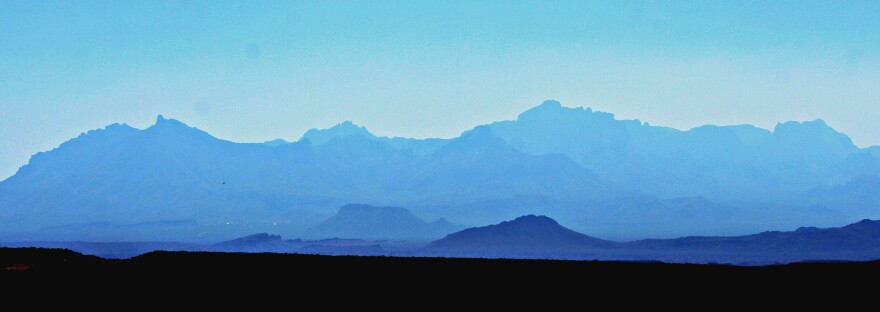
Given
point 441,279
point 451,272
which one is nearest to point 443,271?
point 451,272

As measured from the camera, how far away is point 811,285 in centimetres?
2605

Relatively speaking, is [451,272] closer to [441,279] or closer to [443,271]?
[443,271]

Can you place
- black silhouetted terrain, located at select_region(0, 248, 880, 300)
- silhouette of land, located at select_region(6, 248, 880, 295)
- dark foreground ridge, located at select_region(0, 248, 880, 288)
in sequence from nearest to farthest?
black silhouetted terrain, located at select_region(0, 248, 880, 300)
silhouette of land, located at select_region(6, 248, 880, 295)
dark foreground ridge, located at select_region(0, 248, 880, 288)

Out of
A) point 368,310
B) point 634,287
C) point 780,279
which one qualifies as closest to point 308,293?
point 368,310

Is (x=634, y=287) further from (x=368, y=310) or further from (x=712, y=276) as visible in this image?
(x=368, y=310)

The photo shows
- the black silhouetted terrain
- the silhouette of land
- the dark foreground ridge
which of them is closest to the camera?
the black silhouetted terrain

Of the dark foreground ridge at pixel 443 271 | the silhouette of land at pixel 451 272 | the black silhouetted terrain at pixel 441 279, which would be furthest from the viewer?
the dark foreground ridge at pixel 443 271

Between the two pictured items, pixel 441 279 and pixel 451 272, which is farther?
pixel 451 272

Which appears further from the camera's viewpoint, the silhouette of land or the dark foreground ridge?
the dark foreground ridge

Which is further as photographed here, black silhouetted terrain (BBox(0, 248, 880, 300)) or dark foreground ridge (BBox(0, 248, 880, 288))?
dark foreground ridge (BBox(0, 248, 880, 288))

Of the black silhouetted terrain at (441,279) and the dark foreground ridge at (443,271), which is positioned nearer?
the black silhouetted terrain at (441,279)

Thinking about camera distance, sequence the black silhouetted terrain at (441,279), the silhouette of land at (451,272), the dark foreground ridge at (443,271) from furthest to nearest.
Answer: the dark foreground ridge at (443,271) < the silhouette of land at (451,272) < the black silhouetted terrain at (441,279)

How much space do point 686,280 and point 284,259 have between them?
17.4 meters

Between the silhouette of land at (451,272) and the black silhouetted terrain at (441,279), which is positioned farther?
the silhouette of land at (451,272)
